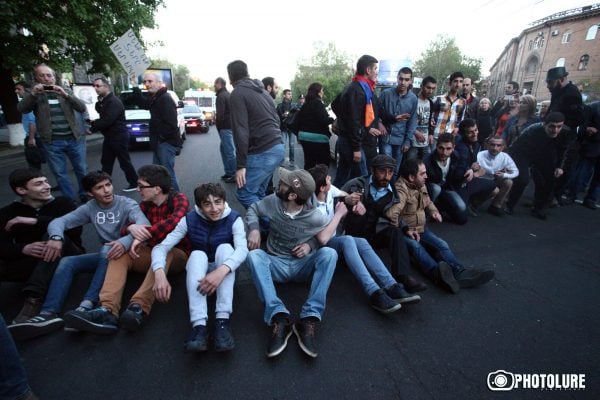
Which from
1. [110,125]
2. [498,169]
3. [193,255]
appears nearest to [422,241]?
[193,255]

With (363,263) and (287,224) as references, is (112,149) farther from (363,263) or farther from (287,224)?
(363,263)

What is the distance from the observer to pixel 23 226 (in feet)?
8.87

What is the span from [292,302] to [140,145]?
10353 mm

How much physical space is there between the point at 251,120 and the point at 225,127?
3.14 metres

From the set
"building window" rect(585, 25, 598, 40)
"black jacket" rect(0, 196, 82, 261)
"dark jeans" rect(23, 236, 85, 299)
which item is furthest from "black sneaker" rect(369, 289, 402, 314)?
"building window" rect(585, 25, 598, 40)

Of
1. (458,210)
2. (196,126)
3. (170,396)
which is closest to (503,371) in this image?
A: (170,396)

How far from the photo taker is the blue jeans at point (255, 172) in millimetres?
3469

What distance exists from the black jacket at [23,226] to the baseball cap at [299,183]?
2219 mm

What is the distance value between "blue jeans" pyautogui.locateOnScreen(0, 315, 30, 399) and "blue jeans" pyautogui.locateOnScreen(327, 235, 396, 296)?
2257 mm

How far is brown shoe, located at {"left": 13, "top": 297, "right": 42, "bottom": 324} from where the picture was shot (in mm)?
2375

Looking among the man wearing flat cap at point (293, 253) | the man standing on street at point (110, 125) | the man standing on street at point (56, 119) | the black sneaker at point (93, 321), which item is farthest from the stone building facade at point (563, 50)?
the black sneaker at point (93, 321)

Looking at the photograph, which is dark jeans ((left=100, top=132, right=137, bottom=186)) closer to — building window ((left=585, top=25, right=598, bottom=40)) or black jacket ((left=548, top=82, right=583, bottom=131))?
black jacket ((left=548, top=82, right=583, bottom=131))

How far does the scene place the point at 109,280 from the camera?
2.44 m

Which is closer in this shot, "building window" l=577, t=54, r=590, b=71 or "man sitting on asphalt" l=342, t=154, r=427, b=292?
"man sitting on asphalt" l=342, t=154, r=427, b=292
